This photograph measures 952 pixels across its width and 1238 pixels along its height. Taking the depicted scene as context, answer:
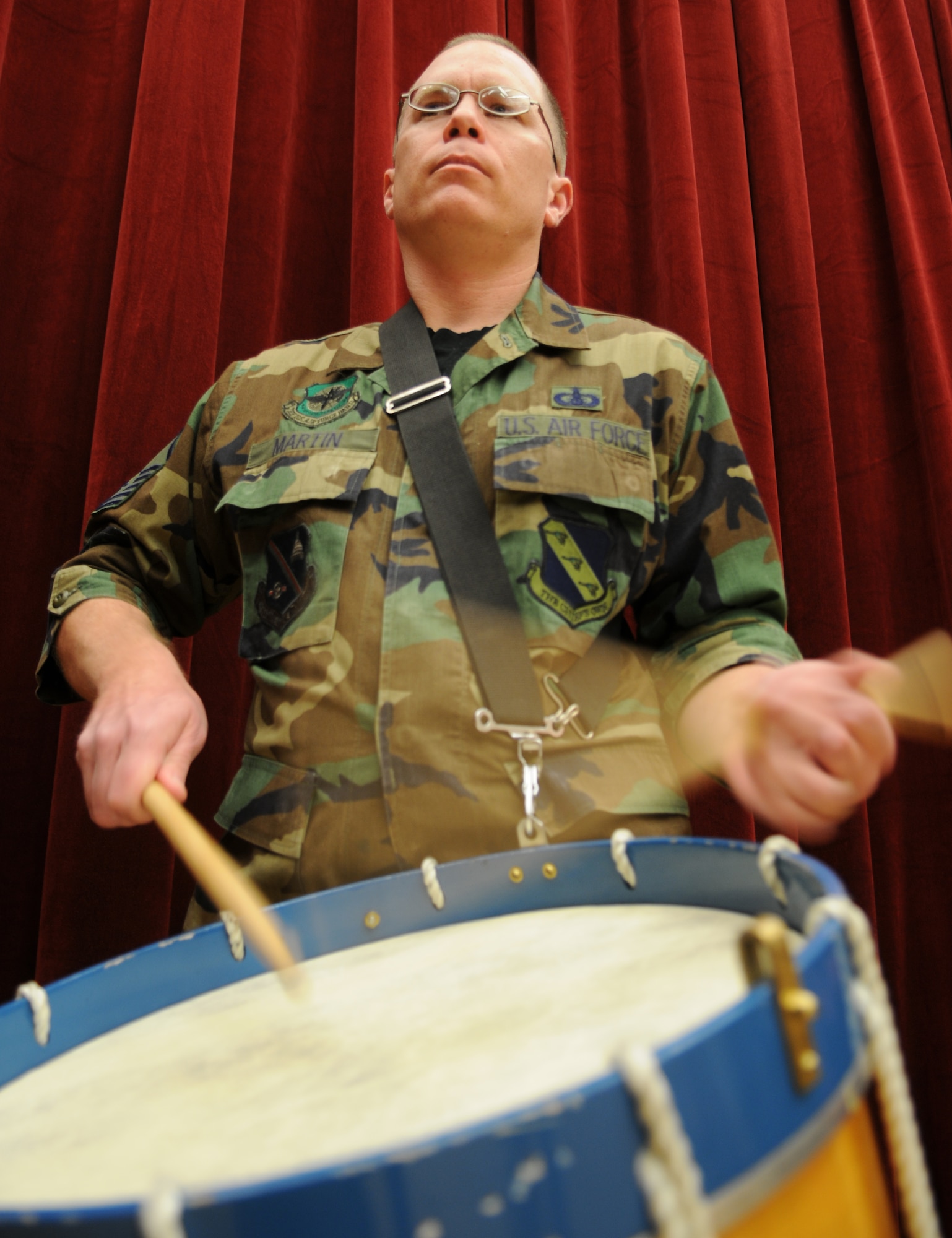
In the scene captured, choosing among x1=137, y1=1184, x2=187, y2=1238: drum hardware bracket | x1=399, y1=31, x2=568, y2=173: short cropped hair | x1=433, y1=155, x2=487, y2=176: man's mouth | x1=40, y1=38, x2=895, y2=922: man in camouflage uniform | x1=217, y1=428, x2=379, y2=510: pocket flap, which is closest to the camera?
x1=137, y1=1184, x2=187, y2=1238: drum hardware bracket

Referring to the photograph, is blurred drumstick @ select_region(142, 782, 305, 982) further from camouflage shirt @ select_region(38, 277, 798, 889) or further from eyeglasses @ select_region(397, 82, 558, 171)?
eyeglasses @ select_region(397, 82, 558, 171)

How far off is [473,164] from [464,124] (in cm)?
5

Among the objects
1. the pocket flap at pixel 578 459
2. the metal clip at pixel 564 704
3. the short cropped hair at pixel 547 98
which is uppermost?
the short cropped hair at pixel 547 98

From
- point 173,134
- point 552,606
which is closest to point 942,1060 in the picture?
point 552,606

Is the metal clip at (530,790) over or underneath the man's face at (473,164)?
underneath

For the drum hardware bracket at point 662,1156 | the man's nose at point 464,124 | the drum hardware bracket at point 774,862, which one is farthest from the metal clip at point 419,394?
the drum hardware bracket at point 662,1156

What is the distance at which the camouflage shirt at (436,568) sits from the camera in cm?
65

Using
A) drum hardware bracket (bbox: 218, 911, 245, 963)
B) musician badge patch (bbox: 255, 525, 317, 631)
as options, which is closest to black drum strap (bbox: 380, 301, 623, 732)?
musician badge patch (bbox: 255, 525, 317, 631)

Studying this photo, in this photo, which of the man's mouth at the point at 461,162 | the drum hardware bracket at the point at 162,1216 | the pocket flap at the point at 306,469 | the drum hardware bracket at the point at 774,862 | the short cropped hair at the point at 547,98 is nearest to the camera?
the drum hardware bracket at the point at 162,1216

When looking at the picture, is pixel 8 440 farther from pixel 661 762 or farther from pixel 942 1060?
pixel 942 1060

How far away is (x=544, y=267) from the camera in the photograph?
49.3 inches

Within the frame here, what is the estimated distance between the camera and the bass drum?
23cm

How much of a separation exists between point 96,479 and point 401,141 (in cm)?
49

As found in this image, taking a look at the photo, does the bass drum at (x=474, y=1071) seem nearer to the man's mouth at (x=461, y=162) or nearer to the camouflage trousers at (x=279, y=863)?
the camouflage trousers at (x=279, y=863)
